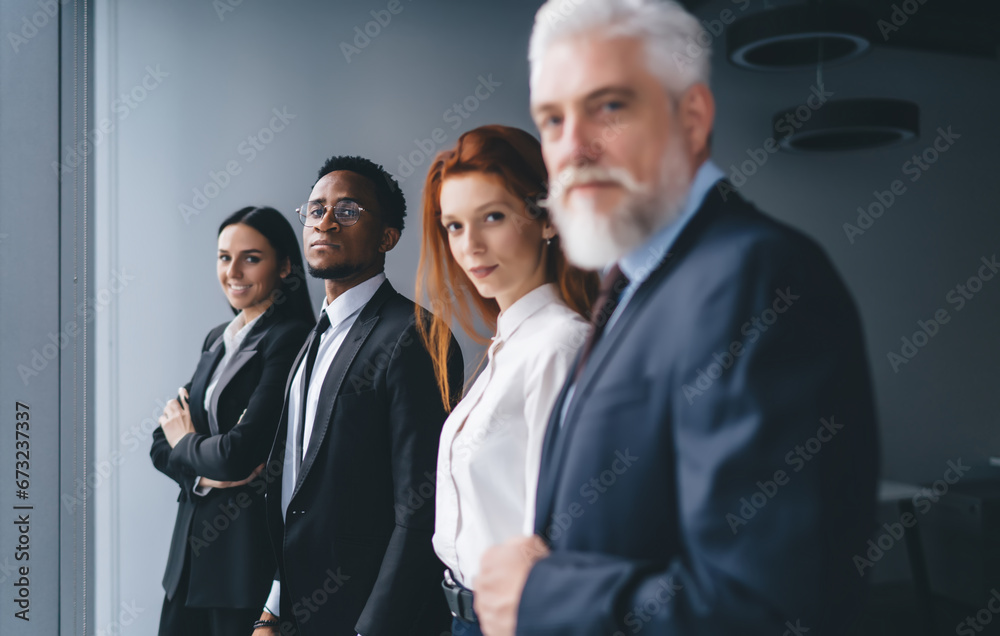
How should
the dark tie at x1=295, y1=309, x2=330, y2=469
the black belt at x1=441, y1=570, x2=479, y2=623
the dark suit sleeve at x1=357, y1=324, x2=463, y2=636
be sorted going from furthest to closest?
the dark tie at x1=295, y1=309, x2=330, y2=469 → the dark suit sleeve at x1=357, y1=324, x2=463, y2=636 → the black belt at x1=441, y1=570, x2=479, y2=623

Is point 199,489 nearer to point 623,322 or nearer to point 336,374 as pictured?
point 336,374

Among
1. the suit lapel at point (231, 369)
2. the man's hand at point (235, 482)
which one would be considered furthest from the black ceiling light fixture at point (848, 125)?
the man's hand at point (235, 482)

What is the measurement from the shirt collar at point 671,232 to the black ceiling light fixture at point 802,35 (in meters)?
1.30

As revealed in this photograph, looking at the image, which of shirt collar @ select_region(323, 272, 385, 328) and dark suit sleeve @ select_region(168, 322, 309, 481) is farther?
dark suit sleeve @ select_region(168, 322, 309, 481)

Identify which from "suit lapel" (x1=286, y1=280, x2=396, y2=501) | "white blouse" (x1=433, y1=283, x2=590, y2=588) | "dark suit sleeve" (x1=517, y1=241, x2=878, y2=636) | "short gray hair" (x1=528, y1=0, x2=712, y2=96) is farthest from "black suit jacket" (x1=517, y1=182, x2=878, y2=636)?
"suit lapel" (x1=286, y1=280, x2=396, y2=501)

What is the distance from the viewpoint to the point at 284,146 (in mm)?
2344

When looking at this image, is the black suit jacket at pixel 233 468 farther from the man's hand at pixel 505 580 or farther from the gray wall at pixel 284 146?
the man's hand at pixel 505 580

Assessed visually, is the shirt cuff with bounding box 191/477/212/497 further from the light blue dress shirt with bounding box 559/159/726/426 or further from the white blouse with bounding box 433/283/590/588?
the light blue dress shirt with bounding box 559/159/726/426

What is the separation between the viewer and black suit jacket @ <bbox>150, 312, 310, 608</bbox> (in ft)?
6.72

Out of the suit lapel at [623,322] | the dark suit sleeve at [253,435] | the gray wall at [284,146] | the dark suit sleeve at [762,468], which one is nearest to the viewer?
the dark suit sleeve at [762,468]

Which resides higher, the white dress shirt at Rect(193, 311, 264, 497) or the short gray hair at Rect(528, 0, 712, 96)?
the short gray hair at Rect(528, 0, 712, 96)

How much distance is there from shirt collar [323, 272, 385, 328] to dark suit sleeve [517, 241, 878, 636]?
1284mm

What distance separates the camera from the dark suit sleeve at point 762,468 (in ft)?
→ 2.18

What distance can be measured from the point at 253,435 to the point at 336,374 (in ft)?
1.46
